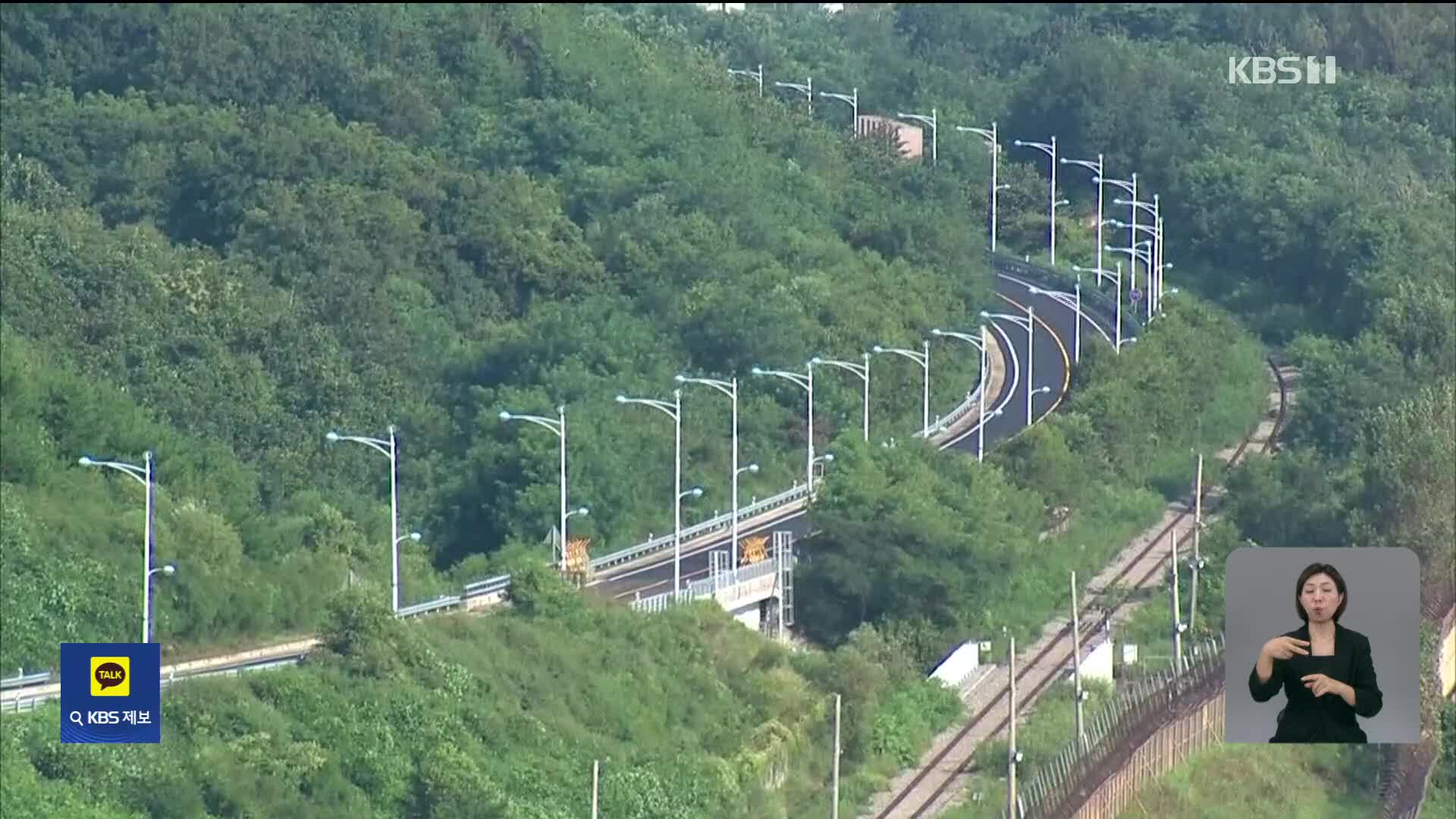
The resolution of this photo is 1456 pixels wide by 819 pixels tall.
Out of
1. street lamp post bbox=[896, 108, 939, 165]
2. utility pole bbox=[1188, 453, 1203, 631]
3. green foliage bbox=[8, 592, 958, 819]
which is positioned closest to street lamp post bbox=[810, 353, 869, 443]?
utility pole bbox=[1188, 453, 1203, 631]

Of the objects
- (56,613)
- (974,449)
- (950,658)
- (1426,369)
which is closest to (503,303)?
(974,449)

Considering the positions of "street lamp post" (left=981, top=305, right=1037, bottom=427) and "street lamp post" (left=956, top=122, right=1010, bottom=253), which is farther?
"street lamp post" (left=956, top=122, right=1010, bottom=253)

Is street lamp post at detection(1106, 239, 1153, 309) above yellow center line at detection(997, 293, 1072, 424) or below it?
above

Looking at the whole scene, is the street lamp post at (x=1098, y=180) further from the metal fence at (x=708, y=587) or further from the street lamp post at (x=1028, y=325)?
the metal fence at (x=708, y=587)

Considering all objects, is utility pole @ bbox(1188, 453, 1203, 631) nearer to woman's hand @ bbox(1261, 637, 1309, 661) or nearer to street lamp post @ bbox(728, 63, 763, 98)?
woman's hand @ bbox(1261, 637, 1309, 661)

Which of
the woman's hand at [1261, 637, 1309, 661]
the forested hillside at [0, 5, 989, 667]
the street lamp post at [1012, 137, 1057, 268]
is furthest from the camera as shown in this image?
the street lamp post at [1012, 137, 1057, 268]

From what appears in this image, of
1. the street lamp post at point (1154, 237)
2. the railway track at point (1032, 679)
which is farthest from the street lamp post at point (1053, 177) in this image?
the railway track at point (1032, 679)

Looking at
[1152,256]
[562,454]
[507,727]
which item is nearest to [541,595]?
[562,454]

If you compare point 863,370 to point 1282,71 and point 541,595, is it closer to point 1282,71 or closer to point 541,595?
point 541,595
